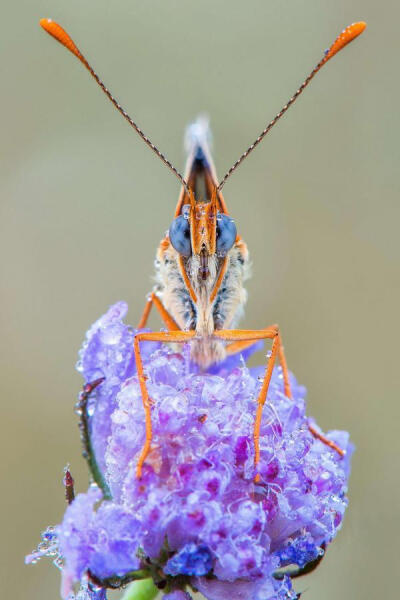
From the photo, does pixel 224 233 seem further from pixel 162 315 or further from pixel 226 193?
pixel 226 193

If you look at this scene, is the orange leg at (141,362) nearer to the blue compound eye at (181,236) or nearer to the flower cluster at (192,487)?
the flower cluster at (192,487)

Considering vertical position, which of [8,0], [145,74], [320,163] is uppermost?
[8,0]

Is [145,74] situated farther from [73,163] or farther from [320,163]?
[320,163]

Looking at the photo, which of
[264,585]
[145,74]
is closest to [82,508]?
[264,585]

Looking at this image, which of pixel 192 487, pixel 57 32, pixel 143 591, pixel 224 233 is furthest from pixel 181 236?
pixel 143 591

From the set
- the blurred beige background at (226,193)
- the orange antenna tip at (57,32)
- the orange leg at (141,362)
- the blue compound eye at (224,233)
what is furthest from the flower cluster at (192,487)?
the blurred beige background at (226,193)

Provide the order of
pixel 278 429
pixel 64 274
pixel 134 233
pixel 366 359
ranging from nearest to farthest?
pixel 278 429 → pixel 366 359 → pixel 64 274 → pixel 134 233
